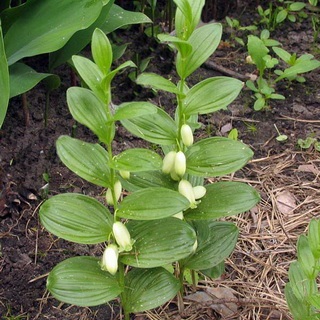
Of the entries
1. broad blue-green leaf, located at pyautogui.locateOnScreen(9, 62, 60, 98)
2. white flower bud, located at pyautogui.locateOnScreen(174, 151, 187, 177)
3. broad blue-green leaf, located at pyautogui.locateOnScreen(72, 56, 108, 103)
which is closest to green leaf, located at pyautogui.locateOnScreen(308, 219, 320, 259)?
white flower bud, located at pyautogui.locateOnScreen(174, 151, 187, 177)

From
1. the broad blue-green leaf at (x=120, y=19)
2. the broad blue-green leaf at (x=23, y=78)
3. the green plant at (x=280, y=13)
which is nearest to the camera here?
the broad blue-green leaf at (x=23, y=78)

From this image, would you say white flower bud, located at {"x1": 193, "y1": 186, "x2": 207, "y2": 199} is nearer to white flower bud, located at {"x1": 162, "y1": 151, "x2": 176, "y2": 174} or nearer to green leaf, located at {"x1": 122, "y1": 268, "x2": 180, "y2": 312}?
white flower bud, located at {"x1": 162, "y1": 151, "x2": 176, "y2": 174}

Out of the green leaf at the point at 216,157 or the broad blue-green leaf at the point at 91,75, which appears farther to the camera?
the green leaf at the point at 216,157

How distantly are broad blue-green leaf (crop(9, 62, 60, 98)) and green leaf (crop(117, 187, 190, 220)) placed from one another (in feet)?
2.56

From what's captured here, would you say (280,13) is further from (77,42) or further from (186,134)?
(186,134)

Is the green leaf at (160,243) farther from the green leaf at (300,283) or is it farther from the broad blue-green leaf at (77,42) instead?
the broad blue-green leaf at (77,42)

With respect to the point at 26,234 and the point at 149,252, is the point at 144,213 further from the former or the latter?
the point at 26,234

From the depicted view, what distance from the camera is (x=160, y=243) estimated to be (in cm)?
146

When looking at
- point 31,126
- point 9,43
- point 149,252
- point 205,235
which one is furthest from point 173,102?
point 149,252

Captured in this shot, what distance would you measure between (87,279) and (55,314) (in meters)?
0.35

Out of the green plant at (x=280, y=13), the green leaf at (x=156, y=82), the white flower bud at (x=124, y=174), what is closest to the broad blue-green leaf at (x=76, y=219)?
the white flower bud at (x=124, y=174)

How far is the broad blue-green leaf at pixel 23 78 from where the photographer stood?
201cm

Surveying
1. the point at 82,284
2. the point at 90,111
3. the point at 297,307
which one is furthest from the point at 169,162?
the point at 297,307

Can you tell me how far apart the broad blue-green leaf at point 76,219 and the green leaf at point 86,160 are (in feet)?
0.28
